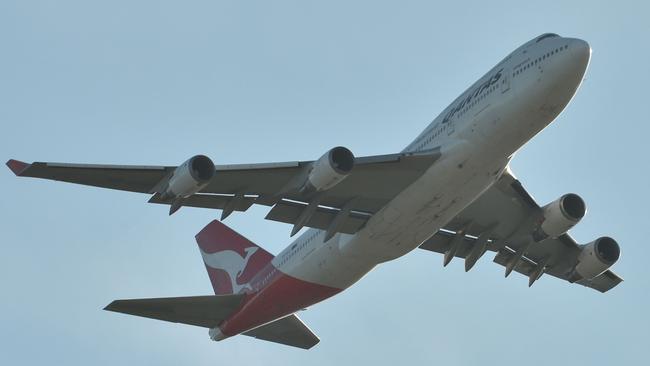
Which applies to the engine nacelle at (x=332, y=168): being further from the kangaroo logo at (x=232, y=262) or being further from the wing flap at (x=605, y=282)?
the wing flap at (x=605, y=282)

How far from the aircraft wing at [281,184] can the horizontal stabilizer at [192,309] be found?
482 centimetres

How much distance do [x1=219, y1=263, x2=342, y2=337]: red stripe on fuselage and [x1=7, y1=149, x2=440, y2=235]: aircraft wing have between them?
8.22 ft

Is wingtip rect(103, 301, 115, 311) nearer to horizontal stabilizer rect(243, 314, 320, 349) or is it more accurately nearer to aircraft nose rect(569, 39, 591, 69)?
horizontal stabilizer rect(243, 314, 320, 349)

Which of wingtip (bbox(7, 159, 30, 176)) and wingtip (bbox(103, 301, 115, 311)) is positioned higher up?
wingtip (bbox(7, 159, 30, 176))

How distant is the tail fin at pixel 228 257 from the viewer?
4366cm

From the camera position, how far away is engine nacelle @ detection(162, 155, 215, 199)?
31938 mm

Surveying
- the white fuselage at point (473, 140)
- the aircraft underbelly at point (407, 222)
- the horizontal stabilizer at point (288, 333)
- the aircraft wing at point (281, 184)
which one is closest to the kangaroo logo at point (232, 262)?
the horizontal stabilizer at point (288, 333)

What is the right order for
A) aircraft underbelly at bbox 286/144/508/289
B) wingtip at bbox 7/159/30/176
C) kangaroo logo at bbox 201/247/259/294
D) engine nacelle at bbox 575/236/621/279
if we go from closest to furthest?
wingtip at bbox 7/159/30/176 < aircraft underbelly at bbox 286/144/508/289 < engine nacelle at bbox 575/236/621/279 < kangaroo logo at bbox 201/247/259/294

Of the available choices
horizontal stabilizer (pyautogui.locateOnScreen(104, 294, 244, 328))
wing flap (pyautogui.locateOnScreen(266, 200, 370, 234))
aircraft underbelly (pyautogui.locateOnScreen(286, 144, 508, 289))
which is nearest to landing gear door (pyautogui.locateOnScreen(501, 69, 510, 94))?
aircraft underbelly (pyautogui.locateOnScreen(286, 144, 508, 289))

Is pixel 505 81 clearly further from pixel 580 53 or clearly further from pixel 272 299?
pixel 272 299

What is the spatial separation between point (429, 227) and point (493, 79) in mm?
5373

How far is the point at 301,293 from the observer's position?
3825cm

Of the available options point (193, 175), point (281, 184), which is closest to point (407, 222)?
point (281, 184)

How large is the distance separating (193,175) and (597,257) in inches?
684
